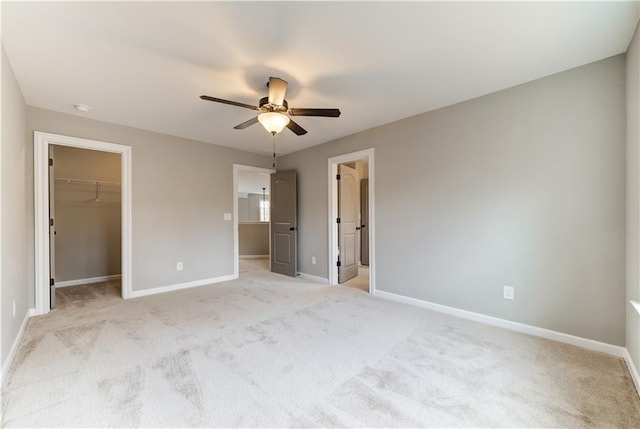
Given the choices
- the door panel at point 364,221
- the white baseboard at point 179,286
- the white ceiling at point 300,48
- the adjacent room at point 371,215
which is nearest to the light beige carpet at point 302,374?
the adjacent room at point 371,215

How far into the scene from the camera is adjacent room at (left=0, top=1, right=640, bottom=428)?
66.5 inches

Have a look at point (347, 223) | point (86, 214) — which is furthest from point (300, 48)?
point (86, 214)

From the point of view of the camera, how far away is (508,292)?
8.93 feet

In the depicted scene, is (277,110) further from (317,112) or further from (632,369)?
(632,369)

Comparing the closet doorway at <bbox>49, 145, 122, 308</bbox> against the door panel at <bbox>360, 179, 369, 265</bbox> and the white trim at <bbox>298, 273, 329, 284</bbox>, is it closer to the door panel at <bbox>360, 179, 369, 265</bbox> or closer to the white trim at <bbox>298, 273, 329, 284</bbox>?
the white trim at <bbox>298, 273, 329, 284</bbox>

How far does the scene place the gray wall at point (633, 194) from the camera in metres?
1.87

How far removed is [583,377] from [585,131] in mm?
1987

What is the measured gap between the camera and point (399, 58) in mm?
2201

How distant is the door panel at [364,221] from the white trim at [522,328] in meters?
2.67

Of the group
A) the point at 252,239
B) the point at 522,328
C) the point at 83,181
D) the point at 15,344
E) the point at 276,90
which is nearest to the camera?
the point at 15,344

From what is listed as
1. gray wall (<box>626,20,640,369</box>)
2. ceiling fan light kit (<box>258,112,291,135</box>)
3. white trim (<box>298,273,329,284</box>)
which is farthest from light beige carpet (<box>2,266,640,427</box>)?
ceiling fan light kit (<box>258,112,291,135</box>)

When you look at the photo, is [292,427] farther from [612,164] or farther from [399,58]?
[612,164]

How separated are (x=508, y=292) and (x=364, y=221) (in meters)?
3.68

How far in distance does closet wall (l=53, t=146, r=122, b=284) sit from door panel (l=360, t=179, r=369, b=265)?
499cm
